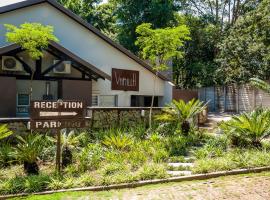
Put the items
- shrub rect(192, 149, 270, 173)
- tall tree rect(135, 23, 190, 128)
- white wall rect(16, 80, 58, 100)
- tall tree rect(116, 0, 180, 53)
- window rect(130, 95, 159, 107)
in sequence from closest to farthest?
shrub rect(192, 149, 270, 173) < tall tree rect(135, 23, 190, 128) < white wall rect(16, 80, 58, 100) < window rect(130, 95, 159, 107) < tall tree rect(116, 0, 180, 53)

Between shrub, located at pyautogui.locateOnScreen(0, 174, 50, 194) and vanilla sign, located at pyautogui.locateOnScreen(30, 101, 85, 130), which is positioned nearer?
shrub, located at pyautogui.locateOnScreen(0, 174, 50, 194)

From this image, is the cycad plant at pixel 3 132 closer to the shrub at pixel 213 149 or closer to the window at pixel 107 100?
the shrub at pixel 213 149

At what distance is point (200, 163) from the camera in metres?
9.72

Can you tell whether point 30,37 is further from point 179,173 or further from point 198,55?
point 198,55

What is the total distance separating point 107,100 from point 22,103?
522cm

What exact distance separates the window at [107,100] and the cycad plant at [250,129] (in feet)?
32.3

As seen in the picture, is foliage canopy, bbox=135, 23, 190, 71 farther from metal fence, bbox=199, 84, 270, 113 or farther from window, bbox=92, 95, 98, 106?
metal fence, bbox=199, 84, 270, 113

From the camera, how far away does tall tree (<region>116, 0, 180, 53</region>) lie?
33.1 m

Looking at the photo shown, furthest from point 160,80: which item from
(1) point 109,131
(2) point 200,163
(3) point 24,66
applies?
(2) point 200,163

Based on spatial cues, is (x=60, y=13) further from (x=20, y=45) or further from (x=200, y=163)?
(x=200, y=163)

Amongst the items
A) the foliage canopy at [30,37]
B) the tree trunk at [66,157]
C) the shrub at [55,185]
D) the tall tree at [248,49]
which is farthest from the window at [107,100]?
the tall tree at [248,49]

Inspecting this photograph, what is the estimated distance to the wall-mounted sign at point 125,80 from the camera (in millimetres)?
21656

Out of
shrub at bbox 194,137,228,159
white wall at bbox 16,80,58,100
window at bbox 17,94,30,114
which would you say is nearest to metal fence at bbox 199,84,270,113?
white wall at bbox 16,80,58,100

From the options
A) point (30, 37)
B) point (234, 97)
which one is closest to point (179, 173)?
point (30, 37)
